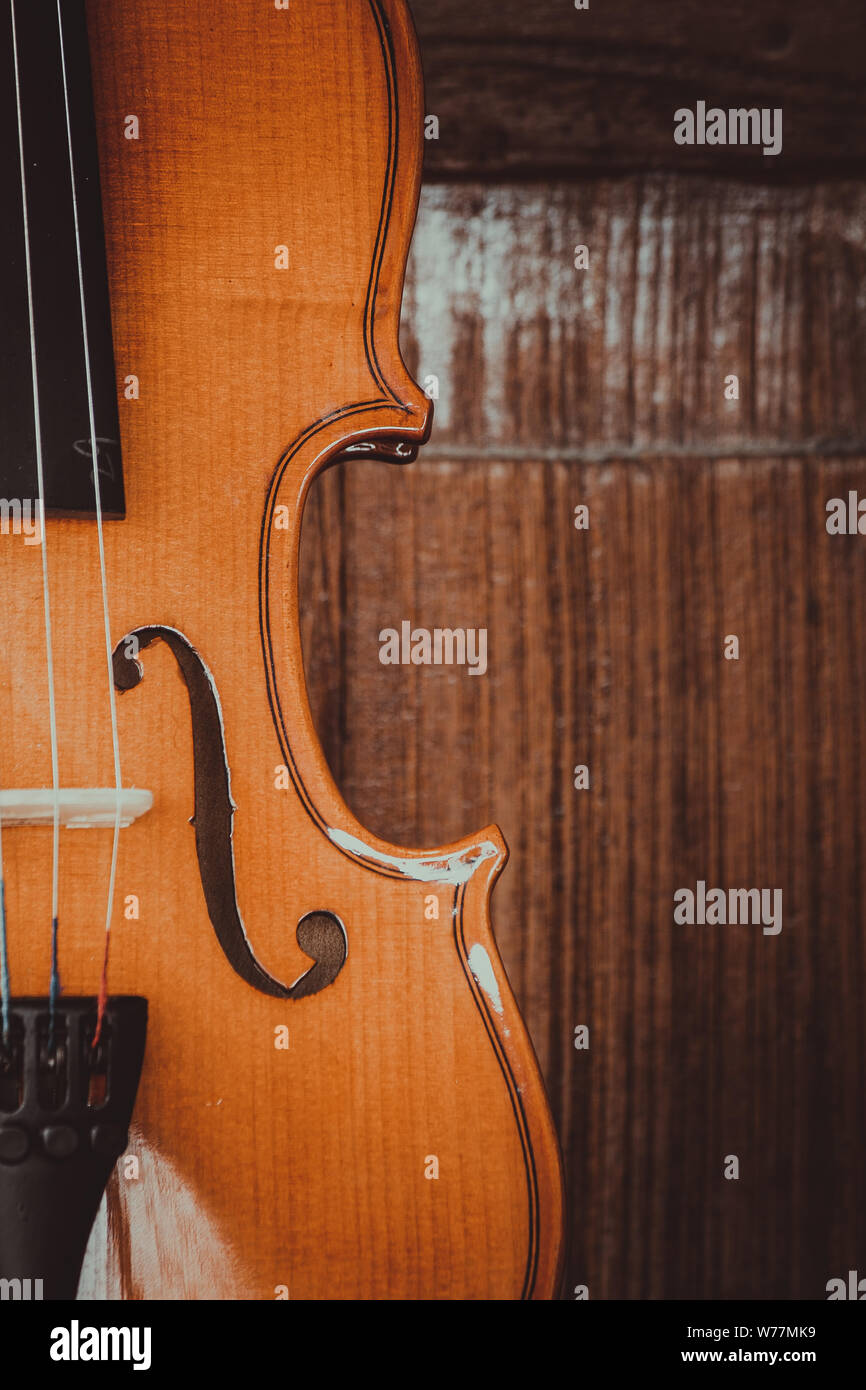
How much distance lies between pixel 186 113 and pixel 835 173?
1.82 ft

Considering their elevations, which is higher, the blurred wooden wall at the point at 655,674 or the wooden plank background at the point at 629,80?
the wooden plank background at the point at 629,80

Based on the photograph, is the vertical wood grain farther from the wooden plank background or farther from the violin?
the violin

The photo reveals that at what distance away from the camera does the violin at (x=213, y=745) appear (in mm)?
449

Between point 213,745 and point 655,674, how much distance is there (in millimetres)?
441

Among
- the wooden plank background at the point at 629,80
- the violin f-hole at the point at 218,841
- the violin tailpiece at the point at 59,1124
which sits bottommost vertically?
the violin tailpiece at the point at 59,1124

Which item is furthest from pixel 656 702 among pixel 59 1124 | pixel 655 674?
pixel 59 1124

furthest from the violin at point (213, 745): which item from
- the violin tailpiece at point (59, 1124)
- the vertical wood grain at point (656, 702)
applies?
the vertical wood grain at point (656, 702)

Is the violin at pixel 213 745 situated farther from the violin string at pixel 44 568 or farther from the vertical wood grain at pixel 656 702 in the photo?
the vertical wood grain at pixel 656 702

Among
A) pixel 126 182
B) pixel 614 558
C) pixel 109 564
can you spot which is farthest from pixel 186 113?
pixel 614 558

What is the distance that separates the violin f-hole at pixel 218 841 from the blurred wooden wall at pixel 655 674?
31 cm

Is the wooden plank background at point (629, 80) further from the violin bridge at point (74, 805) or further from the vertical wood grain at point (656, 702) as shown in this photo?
the violin bridge at point (74, 805)

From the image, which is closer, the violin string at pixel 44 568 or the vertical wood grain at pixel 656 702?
the violin string at pixel 44 568

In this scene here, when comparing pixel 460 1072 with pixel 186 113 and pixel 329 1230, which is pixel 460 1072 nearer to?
pixel 329 1230

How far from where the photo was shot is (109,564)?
1.61ft
